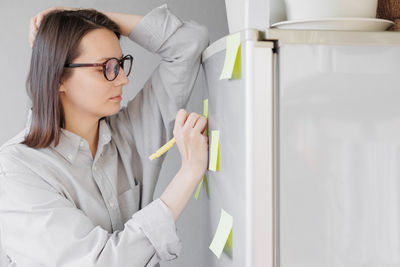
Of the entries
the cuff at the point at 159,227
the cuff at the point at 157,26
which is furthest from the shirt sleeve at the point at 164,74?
the cuff at the point at 159,227

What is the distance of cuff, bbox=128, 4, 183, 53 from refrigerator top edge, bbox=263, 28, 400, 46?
62 centimetres

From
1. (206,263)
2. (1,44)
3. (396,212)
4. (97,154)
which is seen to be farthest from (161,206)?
(1,44)

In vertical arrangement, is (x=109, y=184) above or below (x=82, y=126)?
below

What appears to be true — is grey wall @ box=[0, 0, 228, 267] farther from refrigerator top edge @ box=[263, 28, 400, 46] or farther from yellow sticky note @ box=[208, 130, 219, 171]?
refrigerator top edge @ box=[263, 28, 400, 46]

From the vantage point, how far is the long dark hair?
4.14 feet

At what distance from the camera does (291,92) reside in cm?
83

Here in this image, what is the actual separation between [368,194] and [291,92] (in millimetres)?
254

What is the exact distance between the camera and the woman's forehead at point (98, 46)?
1.27m

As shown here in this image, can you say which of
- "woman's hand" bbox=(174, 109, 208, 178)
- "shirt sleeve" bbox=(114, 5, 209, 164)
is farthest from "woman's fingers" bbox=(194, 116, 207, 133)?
"shirt sleeve" bbox=(114, 5, 209, 164)

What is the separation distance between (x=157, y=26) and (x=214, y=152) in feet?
1.63

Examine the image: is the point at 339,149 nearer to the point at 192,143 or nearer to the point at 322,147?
the point at 322,147

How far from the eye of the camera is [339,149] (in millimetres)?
836

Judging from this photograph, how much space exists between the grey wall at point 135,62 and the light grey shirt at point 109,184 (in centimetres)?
59

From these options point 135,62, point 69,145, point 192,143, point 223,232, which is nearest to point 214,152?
point 192,143
